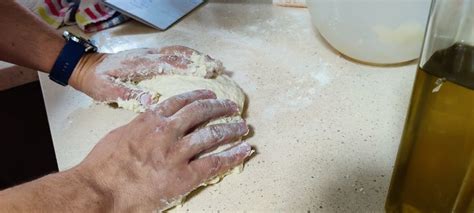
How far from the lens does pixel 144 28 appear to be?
45.0 inches

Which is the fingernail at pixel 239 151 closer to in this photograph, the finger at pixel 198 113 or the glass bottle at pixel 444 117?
the finger at pixel 198 113

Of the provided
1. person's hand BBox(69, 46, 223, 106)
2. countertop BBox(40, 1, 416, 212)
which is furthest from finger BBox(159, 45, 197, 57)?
countertop BBox(40, 1, 416, 212)

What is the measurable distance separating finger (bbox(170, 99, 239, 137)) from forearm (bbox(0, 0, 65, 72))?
0.40 meters

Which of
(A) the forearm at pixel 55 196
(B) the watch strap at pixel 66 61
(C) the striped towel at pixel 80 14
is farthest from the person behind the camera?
(C) the striped towel at pixel 80 14

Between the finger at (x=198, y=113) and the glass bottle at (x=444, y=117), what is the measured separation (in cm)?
30

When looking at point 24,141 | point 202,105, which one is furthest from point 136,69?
point 24,141

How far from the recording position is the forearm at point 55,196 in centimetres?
59

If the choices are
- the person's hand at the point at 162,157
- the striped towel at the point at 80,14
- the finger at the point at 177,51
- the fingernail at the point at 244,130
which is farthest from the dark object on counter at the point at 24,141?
the fingernail at the point at 244,130

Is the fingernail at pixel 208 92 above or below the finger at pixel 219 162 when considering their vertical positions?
above

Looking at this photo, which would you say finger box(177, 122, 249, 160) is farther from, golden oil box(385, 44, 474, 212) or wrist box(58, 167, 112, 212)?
golden oil box(385, 44, 474, 212)

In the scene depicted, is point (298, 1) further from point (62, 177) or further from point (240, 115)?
point (62, 177)

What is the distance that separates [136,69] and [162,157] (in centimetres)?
26

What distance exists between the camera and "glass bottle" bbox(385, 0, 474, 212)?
19.2 inches

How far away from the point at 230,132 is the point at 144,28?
0.54 meters
